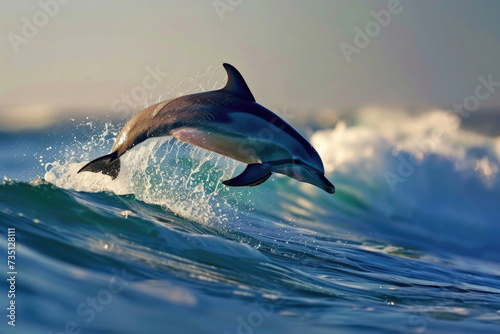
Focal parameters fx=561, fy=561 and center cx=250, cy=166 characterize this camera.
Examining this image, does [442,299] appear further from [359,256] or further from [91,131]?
[91,131]

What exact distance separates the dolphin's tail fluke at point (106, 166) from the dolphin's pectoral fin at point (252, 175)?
2574 mm

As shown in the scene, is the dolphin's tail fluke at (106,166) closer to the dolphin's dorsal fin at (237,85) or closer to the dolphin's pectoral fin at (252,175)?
the dolphin's dorsal fin at (237,85)

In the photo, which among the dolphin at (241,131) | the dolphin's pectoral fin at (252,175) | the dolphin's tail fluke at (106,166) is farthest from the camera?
the dolphin's tail fluke at (106,166)

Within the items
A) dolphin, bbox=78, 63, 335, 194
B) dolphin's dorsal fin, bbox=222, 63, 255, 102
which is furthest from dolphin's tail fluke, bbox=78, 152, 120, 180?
dolphin's dorsal fin, bbox=222, 63, 255, 102

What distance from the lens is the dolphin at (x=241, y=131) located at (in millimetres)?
7715

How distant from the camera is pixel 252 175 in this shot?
7.25m

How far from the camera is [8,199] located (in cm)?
760

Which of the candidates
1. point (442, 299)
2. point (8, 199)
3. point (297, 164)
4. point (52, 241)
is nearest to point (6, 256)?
point (52, 241)

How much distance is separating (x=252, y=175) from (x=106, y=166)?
292 centimetres

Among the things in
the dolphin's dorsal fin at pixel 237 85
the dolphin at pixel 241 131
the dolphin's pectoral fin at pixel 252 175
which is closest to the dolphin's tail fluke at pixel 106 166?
the dolphin at pixel 241 131

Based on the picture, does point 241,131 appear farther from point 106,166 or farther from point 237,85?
point 106,166

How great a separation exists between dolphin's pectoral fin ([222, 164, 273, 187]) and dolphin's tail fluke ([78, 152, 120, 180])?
2.57 metres

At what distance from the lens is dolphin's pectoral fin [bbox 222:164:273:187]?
6.97 metres

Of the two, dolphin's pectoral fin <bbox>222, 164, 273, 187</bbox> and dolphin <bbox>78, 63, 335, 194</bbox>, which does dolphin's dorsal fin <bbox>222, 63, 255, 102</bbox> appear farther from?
dolphin's pectoral fin <bbox>222, 164, 273, 187</bbox>
